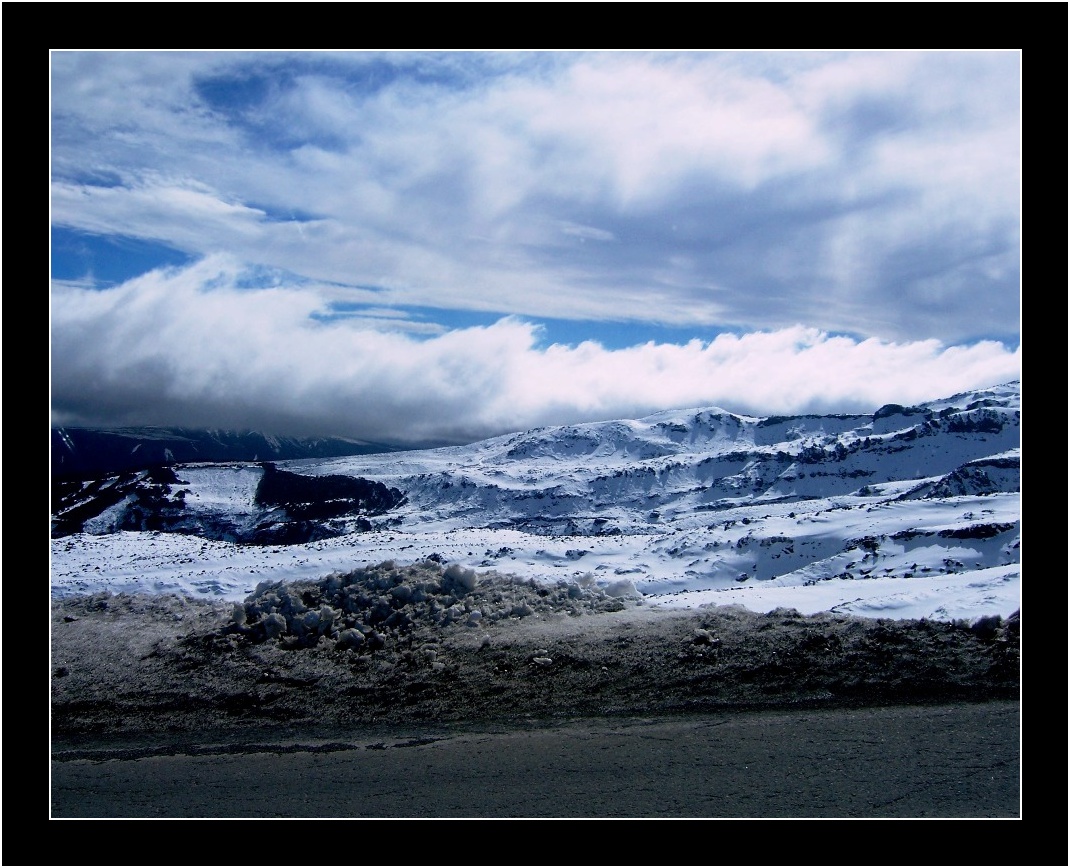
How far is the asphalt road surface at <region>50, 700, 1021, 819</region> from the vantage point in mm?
5387

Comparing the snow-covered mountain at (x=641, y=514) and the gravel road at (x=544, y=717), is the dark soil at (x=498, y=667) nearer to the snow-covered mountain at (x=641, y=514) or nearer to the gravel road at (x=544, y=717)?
the gravel road at (x=544, y=717)

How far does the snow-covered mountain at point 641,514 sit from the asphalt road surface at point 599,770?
3.54 meters

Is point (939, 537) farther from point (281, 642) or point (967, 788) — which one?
point (281, 642)

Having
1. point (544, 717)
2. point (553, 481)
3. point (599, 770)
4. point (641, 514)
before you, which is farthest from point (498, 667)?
point (553, 481)

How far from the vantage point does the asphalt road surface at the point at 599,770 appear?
539cm

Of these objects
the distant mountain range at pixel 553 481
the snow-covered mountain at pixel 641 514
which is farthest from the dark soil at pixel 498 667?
the distant mountain range at pixel 553 481

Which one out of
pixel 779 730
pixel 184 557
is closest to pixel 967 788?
pixel 779 730

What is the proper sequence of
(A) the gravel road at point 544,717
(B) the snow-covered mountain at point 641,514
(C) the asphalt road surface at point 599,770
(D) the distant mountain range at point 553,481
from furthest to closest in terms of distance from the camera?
(D) the distant mountain range at point 553,481 < (B) the snow-covered mountain at point 641,514 < (A) the gravel road at point 544,717 < (C) the asphalt road surface at point 599,770

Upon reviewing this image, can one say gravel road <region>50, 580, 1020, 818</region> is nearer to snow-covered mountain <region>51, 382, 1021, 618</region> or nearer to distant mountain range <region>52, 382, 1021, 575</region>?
snow-covered mountain <region>51, 382, 1021, 618</region>

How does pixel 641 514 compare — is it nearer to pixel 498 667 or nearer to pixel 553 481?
pixel 553 481

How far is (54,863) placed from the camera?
488cm

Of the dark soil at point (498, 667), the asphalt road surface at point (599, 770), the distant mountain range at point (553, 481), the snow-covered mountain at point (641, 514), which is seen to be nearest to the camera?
the asphalt road surface at point (599, 770)
